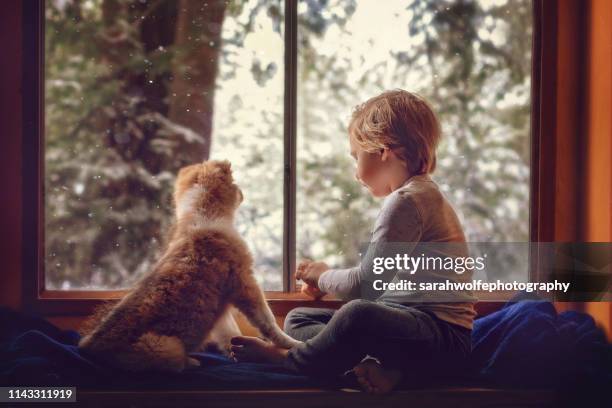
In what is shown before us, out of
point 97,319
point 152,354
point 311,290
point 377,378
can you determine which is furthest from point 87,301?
point 377,378

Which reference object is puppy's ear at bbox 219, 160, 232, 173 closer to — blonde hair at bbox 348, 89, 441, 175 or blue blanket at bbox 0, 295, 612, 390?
blonde hair at bbox 348, 89, 441, 175

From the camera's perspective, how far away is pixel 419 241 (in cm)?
112

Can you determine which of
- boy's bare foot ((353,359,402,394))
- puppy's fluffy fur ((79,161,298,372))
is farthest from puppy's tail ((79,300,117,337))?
boy's bare foot ((353,359,402,394))

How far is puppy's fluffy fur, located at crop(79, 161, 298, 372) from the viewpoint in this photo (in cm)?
105

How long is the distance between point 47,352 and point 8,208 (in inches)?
20.4

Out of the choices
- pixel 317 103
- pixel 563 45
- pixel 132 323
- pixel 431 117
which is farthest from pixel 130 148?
pixel 563 45

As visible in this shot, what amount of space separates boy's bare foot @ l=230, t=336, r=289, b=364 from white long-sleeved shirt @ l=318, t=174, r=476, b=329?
175 millimetres

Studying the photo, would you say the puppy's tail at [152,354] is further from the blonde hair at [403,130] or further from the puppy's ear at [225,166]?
the blonde hair at [403,130]

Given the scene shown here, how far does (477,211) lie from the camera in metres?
1.54

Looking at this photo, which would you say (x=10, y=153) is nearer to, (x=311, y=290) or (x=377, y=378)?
(x=311, y=290)

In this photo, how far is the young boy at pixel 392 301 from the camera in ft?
3.47

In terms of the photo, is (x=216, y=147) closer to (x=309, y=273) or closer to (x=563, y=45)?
(x=309, y=273)

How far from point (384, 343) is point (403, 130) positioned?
44 cm

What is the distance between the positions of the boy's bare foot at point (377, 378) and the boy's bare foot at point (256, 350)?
0.16 m
